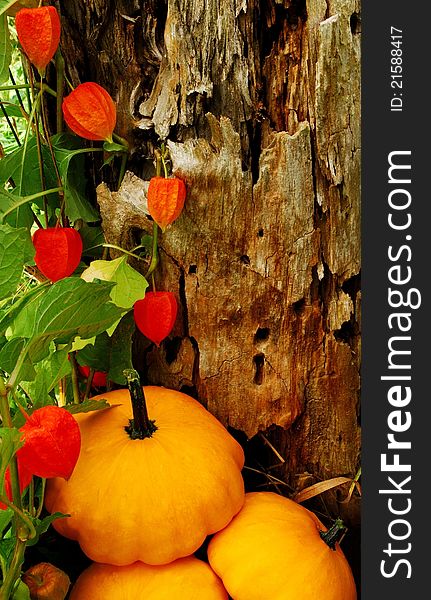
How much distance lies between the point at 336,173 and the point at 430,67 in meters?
0.21

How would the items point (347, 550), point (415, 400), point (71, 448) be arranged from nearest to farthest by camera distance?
point (71, 448) → point (415, 400) → point (347, 550)

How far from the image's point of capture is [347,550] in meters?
1.32

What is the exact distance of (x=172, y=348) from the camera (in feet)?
4.26

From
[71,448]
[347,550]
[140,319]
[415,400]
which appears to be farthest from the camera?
[347,550]

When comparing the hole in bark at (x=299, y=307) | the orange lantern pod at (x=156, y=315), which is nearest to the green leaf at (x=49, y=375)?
the orange lantern pod at (x=156, y=315)

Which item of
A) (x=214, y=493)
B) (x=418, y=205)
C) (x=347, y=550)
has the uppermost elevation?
(x=418, y=205)

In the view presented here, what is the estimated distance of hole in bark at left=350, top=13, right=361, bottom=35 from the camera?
3.56 ft

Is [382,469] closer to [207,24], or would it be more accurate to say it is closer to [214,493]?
[214,493]

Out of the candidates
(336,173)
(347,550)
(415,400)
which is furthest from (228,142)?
(347,550)

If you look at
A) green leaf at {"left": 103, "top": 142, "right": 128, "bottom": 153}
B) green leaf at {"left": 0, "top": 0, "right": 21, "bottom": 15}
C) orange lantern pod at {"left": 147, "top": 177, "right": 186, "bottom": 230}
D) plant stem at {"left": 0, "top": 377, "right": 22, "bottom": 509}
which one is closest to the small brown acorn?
plant stem at {"left": 0, "top": 377, "right": 22, "bottom": 509}

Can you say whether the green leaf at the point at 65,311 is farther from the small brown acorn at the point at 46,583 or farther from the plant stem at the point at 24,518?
the small brown acorn at the point at 46,583

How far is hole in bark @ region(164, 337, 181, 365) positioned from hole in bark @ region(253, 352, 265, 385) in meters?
0.13

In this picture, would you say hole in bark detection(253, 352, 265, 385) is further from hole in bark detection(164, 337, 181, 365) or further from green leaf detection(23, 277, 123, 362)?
green leaf detection(23, 277, 123, 362)

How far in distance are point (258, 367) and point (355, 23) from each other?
1.75 ft
